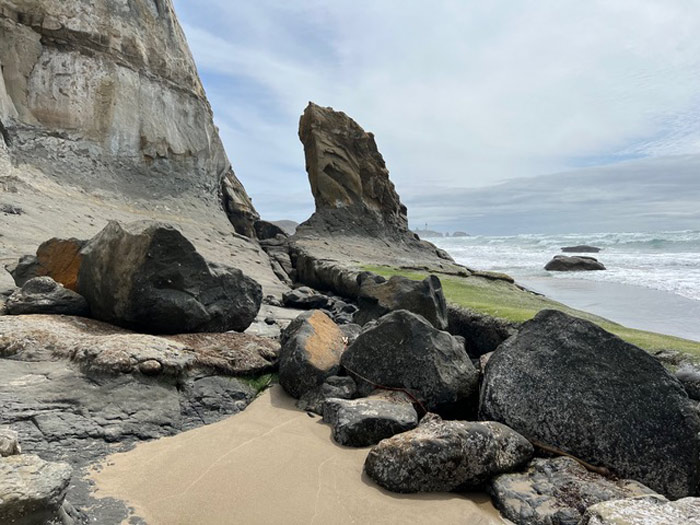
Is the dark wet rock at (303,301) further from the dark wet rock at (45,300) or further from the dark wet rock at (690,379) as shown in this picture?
the dark wet rock at (690,379)

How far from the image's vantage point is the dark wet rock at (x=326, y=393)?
207 inches

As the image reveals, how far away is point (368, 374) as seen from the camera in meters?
5.47

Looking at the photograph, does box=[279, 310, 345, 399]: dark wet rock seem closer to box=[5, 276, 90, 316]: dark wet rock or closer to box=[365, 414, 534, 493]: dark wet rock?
box=[365, 414, 534, 493]: dark wet rock

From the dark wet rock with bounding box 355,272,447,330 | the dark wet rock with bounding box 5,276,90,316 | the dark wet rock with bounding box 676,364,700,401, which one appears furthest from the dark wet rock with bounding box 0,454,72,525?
the dark wet rock with bounding box 355,272,447,330

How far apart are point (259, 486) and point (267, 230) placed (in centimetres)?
2556

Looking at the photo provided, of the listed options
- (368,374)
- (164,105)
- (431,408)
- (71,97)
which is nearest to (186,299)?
(368,374)

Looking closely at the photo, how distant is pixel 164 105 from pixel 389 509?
81.6ft

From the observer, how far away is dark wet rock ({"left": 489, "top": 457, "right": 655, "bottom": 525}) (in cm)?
334

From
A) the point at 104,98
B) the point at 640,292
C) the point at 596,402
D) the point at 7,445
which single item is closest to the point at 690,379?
the point at 596,402

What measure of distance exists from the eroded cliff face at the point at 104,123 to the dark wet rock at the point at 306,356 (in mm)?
10924

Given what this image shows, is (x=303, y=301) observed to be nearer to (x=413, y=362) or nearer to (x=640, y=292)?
(x=413, y=362)

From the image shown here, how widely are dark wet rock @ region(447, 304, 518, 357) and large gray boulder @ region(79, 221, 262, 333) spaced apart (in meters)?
4.38

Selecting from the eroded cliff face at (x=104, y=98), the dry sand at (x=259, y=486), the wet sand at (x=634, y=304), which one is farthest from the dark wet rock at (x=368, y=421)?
the eroded cliff face at (x=104, y=98)

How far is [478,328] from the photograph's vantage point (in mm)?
8516
